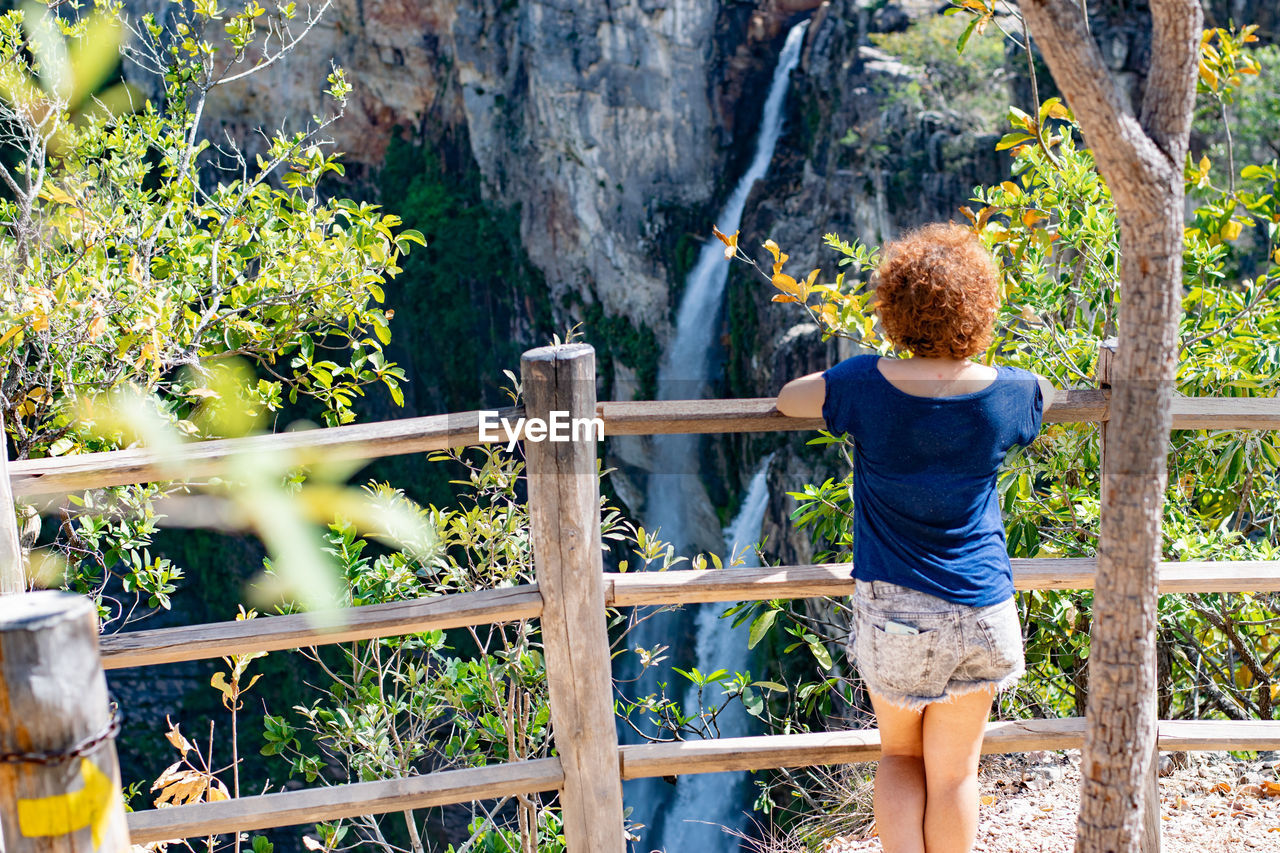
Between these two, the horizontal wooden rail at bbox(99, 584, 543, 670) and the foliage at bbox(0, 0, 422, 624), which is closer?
the horizontal wooden rail at bbox(99, 584, 543, 670)

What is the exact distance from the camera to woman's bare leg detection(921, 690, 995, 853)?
1588 millimetres

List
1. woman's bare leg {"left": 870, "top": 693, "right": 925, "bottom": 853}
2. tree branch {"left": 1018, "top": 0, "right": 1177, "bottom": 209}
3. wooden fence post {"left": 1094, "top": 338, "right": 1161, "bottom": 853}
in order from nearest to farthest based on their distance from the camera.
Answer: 1. tree branch {"left": 1018, "top": 0, "right": 1177, "bottom": 209}
2. woman's bare leg {"left": 870, "top": 693, "right": 925, "bottom": 853}
3. wooden fence post {"left": 1094, "top": 338, "right": 1161, "bottom": 853}

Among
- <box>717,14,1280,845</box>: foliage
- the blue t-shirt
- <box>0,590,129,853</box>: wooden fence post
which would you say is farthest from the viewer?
<box>717,14,1280,845</box>: foliage

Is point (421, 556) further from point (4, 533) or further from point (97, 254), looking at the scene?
point (97, 254)

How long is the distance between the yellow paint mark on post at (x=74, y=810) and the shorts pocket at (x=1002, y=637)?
4.14 ft

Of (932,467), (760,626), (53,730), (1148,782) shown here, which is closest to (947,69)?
(760,626)

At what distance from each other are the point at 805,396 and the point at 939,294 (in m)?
0.27

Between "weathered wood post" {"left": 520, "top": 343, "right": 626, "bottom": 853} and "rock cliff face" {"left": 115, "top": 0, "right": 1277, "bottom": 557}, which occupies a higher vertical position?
"rock cliff face" {"left": 115, "top": 0, "right": 1277, "bottom": 557}

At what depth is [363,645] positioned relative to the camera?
327 cm

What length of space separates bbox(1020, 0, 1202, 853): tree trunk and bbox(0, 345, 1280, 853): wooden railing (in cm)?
41

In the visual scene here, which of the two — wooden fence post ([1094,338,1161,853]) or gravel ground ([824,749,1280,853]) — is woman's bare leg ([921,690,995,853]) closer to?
wooden fence post ([1094,338,1161,853])

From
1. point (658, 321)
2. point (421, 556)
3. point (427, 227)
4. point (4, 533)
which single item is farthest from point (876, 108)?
point (4, 533)

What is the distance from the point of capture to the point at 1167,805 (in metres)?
A: 2.71

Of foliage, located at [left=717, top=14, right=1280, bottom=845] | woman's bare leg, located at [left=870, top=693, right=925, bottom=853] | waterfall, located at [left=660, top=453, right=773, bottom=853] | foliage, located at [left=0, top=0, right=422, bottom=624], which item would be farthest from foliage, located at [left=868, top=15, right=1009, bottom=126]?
woman's bare leg, located at [left=870, top=693, right=925, bottom=853]
